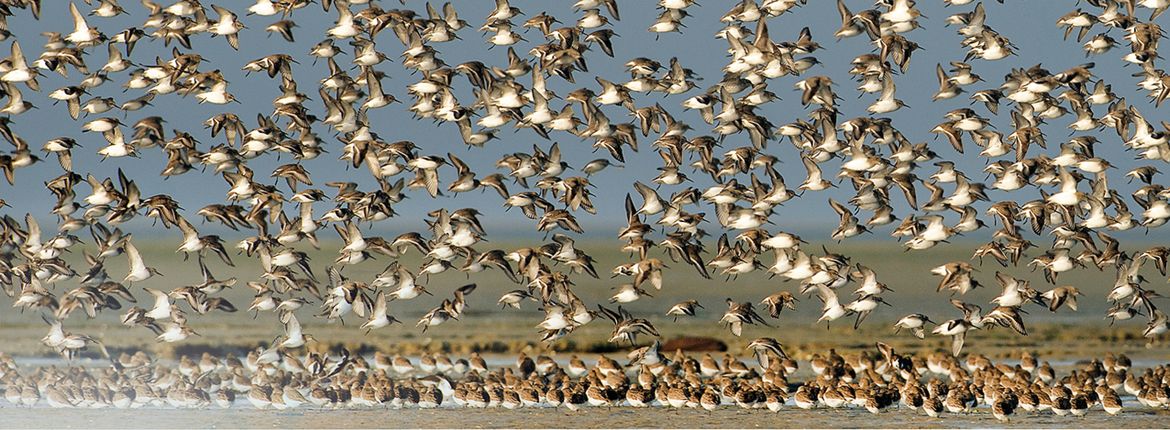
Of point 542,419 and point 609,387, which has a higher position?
point 609,387

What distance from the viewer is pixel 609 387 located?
73.3ft

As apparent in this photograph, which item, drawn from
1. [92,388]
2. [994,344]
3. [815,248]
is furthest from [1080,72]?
[815,248]

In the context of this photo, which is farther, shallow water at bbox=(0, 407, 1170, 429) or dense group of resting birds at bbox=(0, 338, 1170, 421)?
dense group of resting birds at bbox=(0, 338, 1170, 421)

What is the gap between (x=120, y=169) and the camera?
985 inches

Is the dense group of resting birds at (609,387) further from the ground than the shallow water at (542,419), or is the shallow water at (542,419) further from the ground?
the dense group of resting birds at (609,387)

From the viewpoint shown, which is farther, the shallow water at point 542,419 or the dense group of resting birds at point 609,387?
the dense group of resting birds at point 609,387

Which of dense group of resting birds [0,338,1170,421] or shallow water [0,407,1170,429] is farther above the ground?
dense group of resting birds [0,338,1170,421]

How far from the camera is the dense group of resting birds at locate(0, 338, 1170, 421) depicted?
21.7 metres

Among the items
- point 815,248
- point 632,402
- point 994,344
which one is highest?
point 815,248

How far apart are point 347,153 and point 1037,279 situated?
33777 millimetres

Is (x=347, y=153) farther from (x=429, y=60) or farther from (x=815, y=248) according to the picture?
(x=815, y=248)

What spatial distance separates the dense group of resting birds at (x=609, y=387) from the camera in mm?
21734

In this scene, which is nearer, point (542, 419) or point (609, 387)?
point (542, 419)

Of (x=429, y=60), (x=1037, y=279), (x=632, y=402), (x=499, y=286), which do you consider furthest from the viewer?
(x=1037, y=279)
